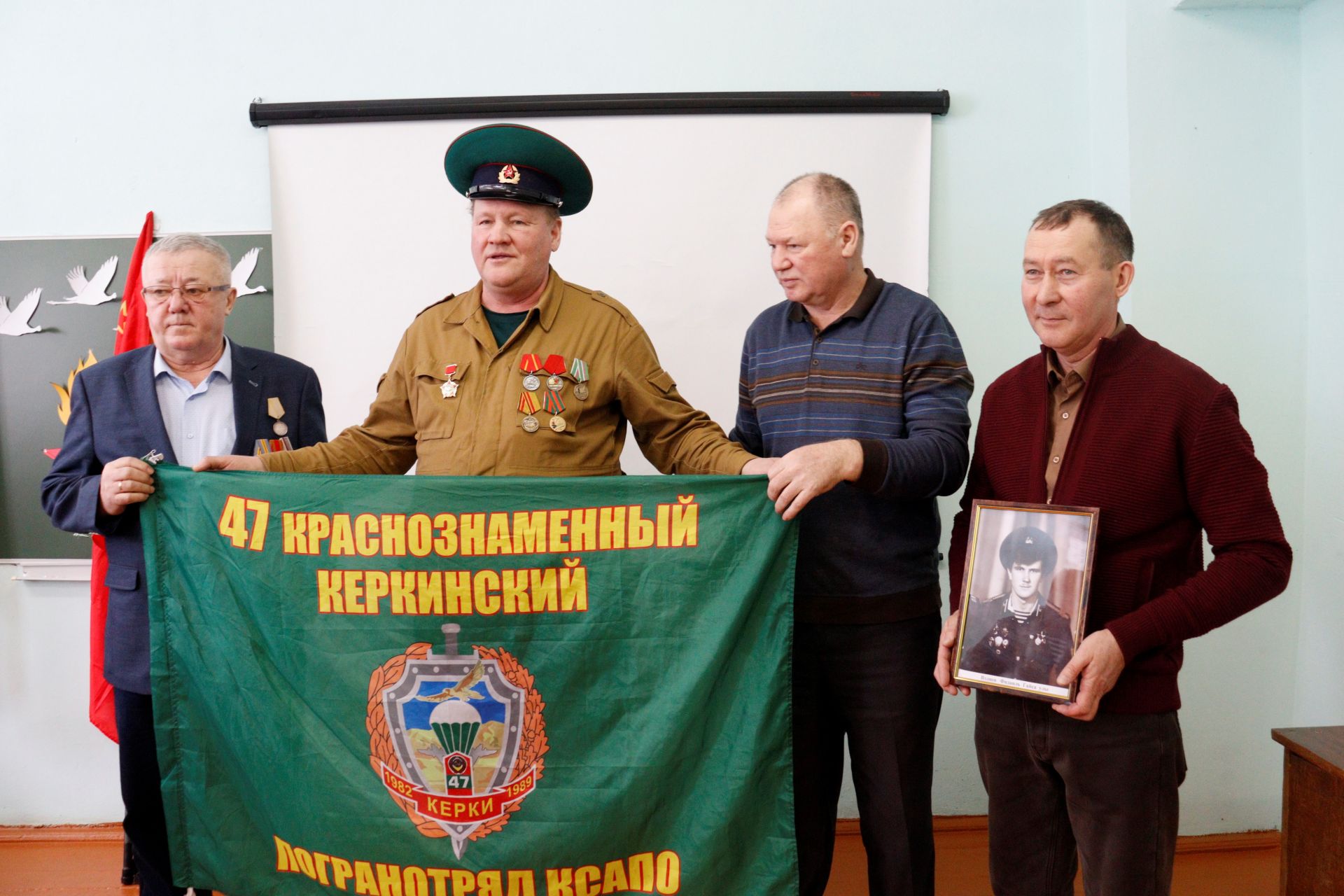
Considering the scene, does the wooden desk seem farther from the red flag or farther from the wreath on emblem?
the red flag

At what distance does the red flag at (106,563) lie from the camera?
2.71 meters

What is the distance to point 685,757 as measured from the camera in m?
1.87

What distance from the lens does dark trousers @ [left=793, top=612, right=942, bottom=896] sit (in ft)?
6.42

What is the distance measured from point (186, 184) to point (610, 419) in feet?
6.75

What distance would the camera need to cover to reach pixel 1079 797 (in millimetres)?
1691

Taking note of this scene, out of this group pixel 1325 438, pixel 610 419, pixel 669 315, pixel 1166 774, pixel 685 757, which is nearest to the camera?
pixel 1166 774

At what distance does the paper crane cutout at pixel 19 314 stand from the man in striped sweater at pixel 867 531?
280 centimetres

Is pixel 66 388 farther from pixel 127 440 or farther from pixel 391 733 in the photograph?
pixel 391 733

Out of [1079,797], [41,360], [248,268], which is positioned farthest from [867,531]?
[41,360]

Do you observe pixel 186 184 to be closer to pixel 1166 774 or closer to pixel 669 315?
pixel 669 315

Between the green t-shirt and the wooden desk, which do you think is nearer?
the wooden desk

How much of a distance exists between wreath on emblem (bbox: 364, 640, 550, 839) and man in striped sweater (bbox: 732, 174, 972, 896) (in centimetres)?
59

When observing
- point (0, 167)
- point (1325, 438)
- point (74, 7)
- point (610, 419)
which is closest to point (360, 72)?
point (74, 7)

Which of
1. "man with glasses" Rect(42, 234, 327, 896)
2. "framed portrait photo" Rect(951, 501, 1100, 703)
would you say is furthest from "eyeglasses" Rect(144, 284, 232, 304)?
"framed portrait photo" Rect(951, 501, 1100, 703)
